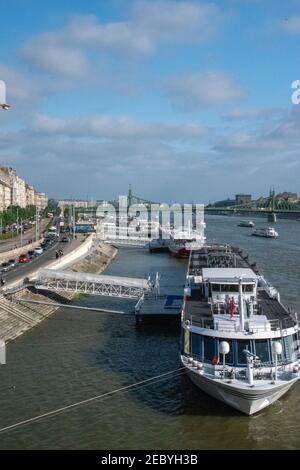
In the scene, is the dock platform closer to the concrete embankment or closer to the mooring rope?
the concrete embankment

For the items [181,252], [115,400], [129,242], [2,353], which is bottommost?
[115,400]

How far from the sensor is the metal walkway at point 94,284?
26.6 meters

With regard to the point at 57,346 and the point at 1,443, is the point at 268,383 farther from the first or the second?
the point at 57,346

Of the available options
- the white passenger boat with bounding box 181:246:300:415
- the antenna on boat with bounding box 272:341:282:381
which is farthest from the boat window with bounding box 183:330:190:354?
the antenna on boat with bounding box 272:341:282:381

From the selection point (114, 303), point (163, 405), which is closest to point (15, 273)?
point (114, 303)

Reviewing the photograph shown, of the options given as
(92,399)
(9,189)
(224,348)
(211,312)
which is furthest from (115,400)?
(9,189)

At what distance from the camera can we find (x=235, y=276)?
19.1 m

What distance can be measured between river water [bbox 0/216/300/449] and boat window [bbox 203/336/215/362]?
1.24m

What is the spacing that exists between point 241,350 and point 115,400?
4.08 metres

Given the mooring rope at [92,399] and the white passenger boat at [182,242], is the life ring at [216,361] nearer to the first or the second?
the mooring rope at [92,399]

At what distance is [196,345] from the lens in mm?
15141

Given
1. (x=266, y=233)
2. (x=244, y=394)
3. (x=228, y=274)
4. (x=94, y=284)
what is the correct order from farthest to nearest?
(x=266, y=233)
(x=94, y=284)
(x=228, y=274)
(x=244, y=394)

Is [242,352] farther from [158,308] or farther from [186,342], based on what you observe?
[158,308]

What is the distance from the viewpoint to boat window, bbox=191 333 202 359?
1497cm
